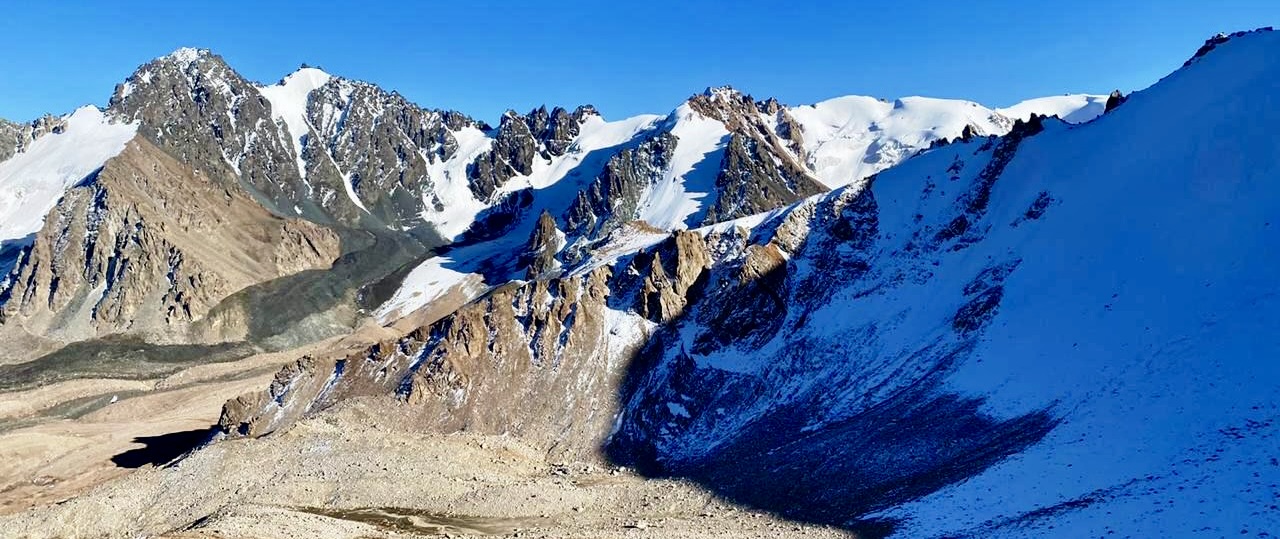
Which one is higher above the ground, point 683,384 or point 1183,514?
point 683,384

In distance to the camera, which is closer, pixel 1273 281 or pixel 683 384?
pixel 1273 281

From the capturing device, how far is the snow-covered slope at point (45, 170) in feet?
569

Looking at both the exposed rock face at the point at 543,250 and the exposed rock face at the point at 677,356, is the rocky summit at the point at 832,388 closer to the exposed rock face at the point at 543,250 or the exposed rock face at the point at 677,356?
the exposed rock face at the point at 677,356

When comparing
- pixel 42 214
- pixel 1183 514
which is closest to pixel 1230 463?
pixel 1183 514

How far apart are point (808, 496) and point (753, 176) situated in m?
136

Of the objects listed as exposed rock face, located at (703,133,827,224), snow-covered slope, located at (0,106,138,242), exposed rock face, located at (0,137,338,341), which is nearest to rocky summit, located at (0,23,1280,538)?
exposed rock face, located at (0,137,338,341)

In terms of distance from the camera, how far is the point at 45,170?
184 meters

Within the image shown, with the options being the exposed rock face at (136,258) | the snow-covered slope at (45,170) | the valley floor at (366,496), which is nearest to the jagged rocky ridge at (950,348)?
the valley floor at (366,496)

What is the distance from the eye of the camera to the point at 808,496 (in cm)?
5541

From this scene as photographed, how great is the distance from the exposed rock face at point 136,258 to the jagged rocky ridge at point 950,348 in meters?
68.1

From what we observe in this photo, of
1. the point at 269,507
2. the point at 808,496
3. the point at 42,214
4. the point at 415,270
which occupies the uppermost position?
the point at 42,214

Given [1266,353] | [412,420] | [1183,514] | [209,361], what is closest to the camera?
[1183,514]

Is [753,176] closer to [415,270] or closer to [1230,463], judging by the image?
[415,270]

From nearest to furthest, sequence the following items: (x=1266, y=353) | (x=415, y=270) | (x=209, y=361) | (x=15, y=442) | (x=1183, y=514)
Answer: (x=1183, y=514), (x=1266, y=353), (x=15, y=442), (x=209, y=361), (x=415, y=270)
